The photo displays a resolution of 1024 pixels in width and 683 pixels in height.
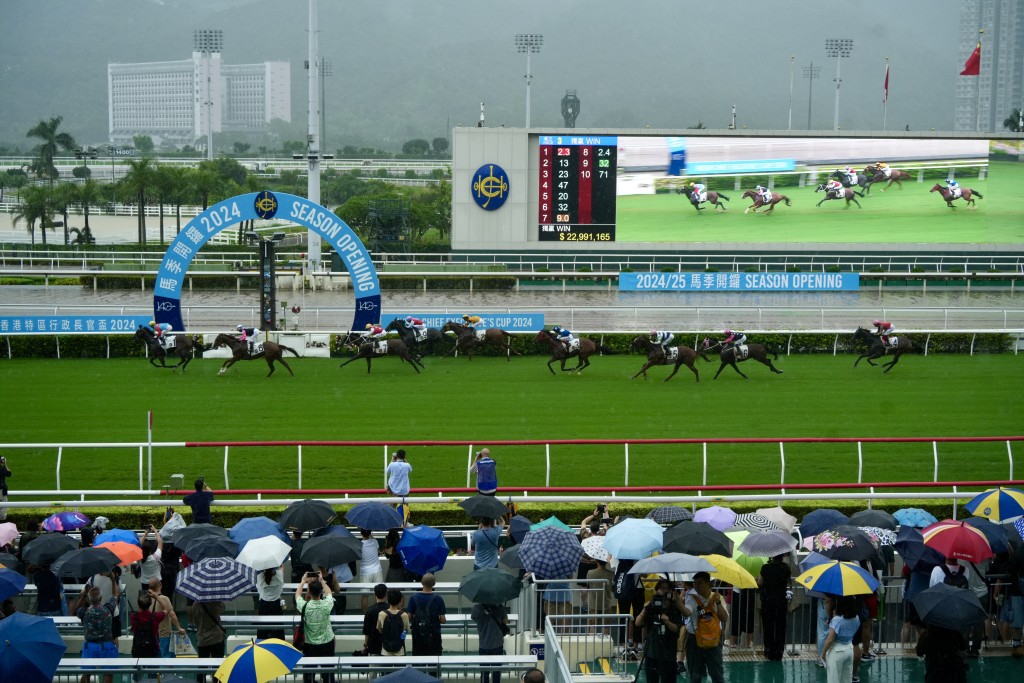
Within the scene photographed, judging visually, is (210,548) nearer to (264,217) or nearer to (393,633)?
(393,633)

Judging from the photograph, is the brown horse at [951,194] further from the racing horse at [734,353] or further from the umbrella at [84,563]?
the umbrella at [84,563]

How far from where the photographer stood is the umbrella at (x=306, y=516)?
27.0 feet

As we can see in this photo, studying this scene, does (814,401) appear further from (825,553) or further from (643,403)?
(825,553)

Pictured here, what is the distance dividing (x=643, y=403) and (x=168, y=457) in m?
6.83

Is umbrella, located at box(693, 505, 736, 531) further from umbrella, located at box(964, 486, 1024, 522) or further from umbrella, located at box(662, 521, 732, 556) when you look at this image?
umbrella, located at box(964, 486, 1024, 522)

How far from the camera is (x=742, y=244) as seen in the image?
3388 centimetres

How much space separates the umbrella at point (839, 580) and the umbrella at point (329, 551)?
9.54 feet

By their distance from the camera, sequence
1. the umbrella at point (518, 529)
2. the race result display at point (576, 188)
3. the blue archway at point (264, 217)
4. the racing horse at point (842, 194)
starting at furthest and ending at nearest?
the racing horse at point (842, 194), the race result display at point (576, 188), the blue archway at point (264, 217), the umbrella at point (518, 529)

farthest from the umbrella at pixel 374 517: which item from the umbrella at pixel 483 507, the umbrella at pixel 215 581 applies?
the umbrella at pixel 215 581

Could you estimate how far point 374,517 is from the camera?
8.45m

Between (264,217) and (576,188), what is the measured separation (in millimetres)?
13053

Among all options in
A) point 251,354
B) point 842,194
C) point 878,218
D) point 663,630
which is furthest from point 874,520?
point 878,218

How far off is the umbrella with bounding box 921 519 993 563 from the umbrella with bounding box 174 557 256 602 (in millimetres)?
4405

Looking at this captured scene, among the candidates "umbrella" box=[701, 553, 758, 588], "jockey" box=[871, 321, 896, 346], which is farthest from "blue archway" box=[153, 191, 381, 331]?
"umbrella" box=[701, 553, 758, 588]
